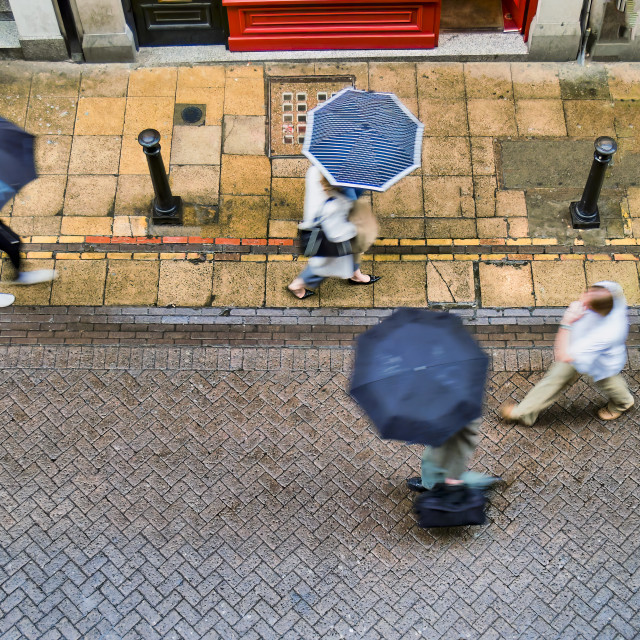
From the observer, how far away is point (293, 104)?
29.1ft

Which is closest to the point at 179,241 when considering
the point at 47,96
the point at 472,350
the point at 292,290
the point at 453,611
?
the point at 292,290

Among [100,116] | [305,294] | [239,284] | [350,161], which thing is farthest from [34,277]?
[350,161]

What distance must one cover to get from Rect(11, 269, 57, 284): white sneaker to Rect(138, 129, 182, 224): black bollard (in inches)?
43.0

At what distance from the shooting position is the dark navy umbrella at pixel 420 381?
520 cm

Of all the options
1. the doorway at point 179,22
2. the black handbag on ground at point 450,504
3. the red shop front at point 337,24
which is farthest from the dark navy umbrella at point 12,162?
the black handbag on ground at point 450,504

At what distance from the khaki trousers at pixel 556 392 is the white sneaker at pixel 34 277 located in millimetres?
4271

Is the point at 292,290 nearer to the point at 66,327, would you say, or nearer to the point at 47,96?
the point at 66,327

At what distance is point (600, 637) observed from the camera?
6109 mm

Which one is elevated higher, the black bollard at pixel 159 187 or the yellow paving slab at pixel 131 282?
the black bollard at pixel 159 187

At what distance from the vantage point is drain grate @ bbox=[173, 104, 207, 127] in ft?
28.5

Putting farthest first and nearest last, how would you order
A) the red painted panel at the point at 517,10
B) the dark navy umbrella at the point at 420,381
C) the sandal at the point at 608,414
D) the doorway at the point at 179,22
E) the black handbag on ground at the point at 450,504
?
the red painted panel at the point at 517,10
the doorway at the point at 179,22
the sandal at the point at 608,414
the black handbag on ground at the point at 450,504
the dark navy umbrella at the point at 420,381

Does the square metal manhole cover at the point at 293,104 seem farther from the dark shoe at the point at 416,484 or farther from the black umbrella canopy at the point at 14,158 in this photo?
the dark shoe at the point at 416,484

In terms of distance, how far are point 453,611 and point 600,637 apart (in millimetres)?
1048

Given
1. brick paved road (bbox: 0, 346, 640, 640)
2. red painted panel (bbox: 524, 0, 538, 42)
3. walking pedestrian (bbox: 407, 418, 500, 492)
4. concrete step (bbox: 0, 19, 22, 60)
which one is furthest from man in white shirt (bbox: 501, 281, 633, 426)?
concrete step (bbox: 0, 19, 22, 60)
